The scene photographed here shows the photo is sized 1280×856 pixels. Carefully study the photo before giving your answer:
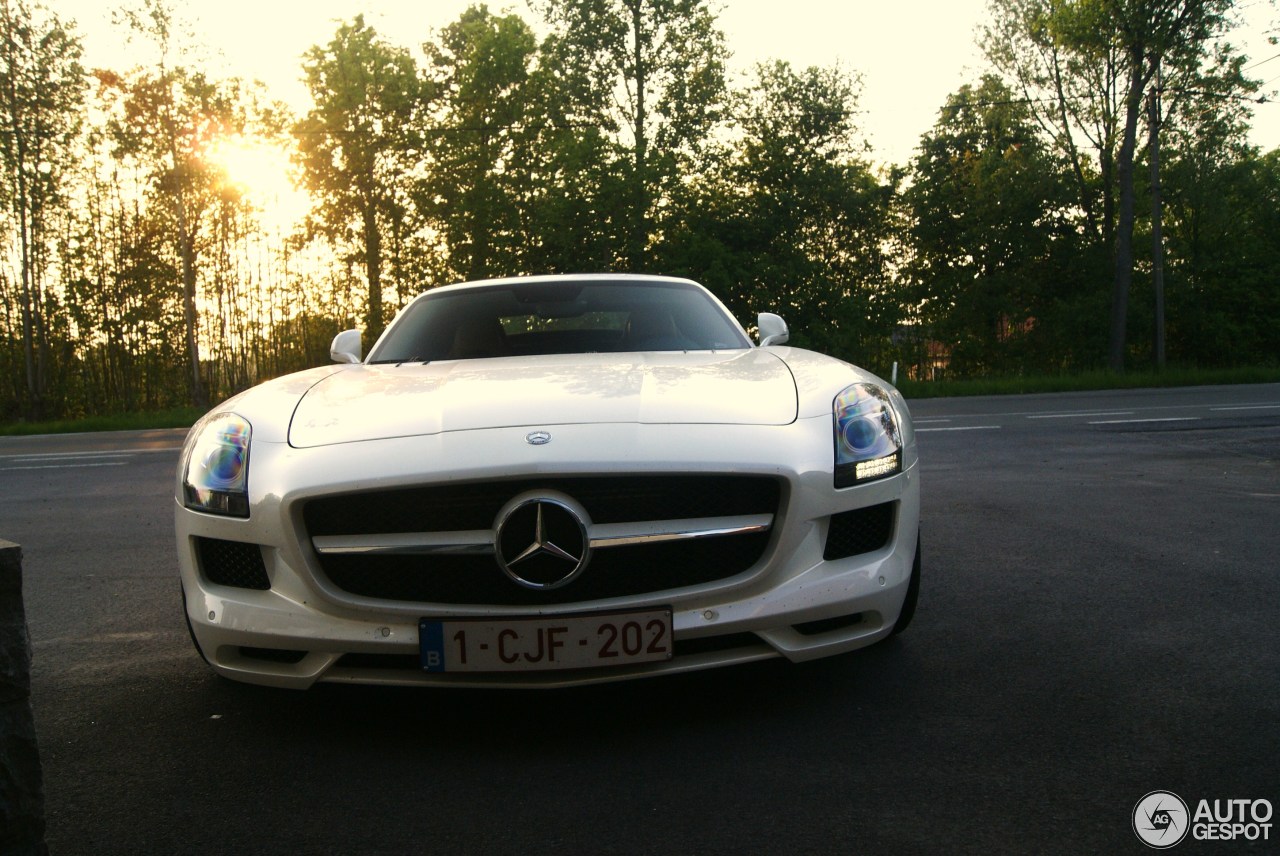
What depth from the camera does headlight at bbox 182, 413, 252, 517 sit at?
2.70 meters

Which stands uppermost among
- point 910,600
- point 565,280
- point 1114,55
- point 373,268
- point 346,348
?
point 1114,55

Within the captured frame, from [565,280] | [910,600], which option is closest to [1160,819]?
[910,600]

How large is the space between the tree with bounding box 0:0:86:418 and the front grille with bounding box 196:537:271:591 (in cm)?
2723

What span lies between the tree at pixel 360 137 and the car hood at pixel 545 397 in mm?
29952

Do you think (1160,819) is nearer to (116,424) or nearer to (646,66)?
(116,424)

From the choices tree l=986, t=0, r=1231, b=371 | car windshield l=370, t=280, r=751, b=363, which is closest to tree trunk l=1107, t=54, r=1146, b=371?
tree l=986, t=0, r=1231, b=371

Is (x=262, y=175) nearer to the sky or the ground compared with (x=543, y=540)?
nearer to the sky

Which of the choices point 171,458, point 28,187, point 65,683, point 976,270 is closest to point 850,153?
point 976,270

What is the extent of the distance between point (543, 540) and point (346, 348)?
2405 millimetres

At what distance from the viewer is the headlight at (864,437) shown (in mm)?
2732

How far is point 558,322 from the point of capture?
450cm

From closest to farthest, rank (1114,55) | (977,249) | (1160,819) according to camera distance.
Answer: (1160,819)
(1114,55)
(977,249)

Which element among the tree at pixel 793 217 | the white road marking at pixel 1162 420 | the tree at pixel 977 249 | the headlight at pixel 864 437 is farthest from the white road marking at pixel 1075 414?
the tree at pixel 977 249

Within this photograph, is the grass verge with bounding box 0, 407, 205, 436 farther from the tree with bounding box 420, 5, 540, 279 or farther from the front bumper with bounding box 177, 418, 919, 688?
the front bumper with bounding box 177, 418, 919, 688
